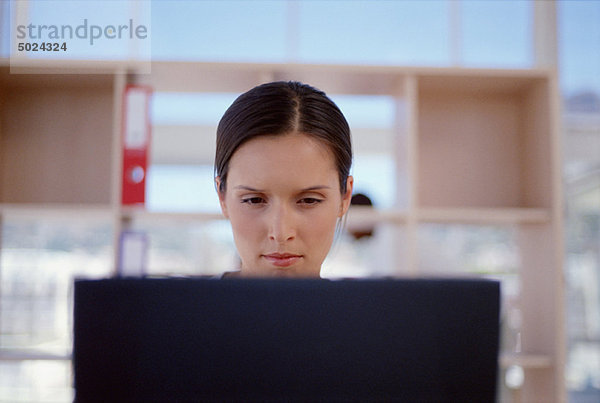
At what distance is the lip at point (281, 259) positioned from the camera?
3.28 feet

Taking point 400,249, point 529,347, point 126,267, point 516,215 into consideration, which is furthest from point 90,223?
point 529,347

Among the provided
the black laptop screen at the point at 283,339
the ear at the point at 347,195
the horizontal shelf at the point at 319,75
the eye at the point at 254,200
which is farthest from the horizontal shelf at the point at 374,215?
the black laptop screen at the point at 283,339

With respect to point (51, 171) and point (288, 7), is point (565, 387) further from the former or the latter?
point (288, 7)

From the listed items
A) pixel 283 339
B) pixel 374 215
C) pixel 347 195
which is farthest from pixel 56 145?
pixel 283 339

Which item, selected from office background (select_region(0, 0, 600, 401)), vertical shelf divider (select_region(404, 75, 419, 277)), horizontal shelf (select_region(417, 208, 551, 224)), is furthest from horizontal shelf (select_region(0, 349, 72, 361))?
horizontal shelf (select_region(417, 208, 551, 224))

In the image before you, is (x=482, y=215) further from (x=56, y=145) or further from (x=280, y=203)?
(x=56, y=145)

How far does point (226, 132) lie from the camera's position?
3.54 ft

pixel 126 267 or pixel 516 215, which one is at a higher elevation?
pixel 516 215

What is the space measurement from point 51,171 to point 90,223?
0.30 meters

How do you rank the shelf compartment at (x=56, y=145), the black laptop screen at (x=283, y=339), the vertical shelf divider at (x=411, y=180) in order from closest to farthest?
the black laptop screen at (x=283, y=339), the vertical shelf divider at (x=411, y=180), the shelf compartment at (x=56, y=145)

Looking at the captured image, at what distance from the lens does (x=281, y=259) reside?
100 cm

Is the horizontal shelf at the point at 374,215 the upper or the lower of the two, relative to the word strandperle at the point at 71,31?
lower

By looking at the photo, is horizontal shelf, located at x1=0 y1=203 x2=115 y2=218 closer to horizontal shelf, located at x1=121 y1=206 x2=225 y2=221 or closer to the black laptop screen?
horizontal shelf, located at x1=121 y1=206 x2=225 y2=221

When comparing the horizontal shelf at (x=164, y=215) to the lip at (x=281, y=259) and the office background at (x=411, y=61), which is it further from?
the lip at (x=281, y=259)
